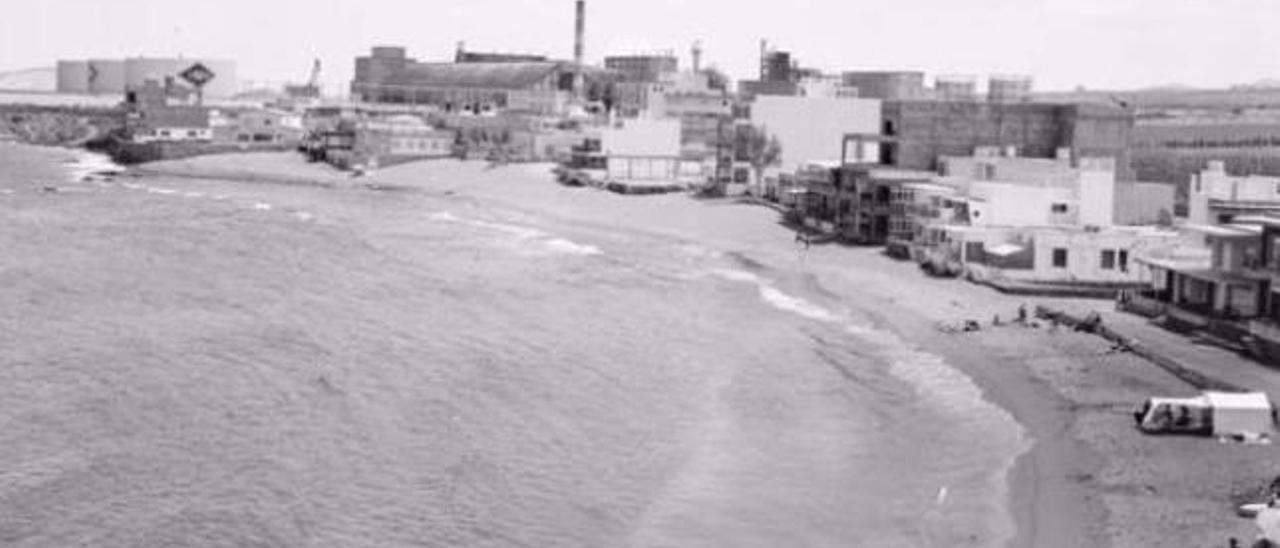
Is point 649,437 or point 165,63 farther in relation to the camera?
point 165,63

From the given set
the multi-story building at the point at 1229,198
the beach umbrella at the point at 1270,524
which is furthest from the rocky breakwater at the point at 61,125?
the beach umbrella at the point at 1270,524

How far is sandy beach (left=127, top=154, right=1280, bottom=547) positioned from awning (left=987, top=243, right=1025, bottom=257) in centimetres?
127

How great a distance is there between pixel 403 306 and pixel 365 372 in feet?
32.0

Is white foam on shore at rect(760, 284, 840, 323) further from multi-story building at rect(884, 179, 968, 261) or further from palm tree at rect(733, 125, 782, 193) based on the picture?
palm tree at rect(733, 125, 782, 193)

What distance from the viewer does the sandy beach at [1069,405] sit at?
19812 mm

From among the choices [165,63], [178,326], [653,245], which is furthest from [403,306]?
[165,63]

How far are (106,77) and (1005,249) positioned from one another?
160503 millimetres

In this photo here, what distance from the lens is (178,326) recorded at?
36.9m

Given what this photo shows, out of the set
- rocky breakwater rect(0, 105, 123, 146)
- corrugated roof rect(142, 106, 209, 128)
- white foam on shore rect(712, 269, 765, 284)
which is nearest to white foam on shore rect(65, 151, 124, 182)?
corrugated roof rect(142, 106, 209, 128)

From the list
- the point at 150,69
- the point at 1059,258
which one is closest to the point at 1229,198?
the point at 1059,258

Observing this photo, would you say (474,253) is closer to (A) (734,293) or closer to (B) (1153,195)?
(A) (734,293)

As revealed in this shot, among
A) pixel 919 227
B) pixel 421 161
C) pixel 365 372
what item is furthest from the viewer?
pixel 421 161

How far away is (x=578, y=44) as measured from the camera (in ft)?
397

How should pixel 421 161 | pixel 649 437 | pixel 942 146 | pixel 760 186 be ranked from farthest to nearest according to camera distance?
pixel 421 161 < pixel 760 186 < pixel 942 146 < pixel 649 437
